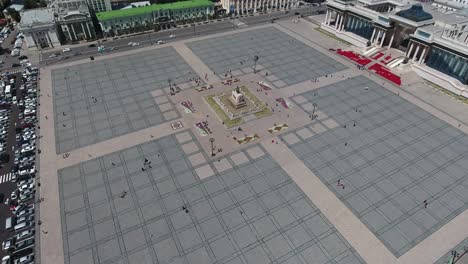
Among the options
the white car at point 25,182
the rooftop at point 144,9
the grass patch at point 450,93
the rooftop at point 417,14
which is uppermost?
the rooftop at point 417,14

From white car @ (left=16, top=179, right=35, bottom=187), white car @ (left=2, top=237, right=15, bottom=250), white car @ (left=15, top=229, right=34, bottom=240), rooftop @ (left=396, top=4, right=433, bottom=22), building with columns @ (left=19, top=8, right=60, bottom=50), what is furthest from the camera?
building with columns @ (left=19, top=8, right=60, bottom=50)

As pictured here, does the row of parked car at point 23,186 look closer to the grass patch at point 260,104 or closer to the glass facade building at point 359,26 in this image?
the grass patch at point 260,104

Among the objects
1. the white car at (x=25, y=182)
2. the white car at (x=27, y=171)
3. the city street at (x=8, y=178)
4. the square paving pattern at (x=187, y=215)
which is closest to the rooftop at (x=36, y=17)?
the city street at (x=8, y=178)

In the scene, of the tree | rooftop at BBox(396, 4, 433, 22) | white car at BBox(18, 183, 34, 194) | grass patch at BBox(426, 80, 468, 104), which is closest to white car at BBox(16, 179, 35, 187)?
white car at BBox(18, 183, 34, 194)

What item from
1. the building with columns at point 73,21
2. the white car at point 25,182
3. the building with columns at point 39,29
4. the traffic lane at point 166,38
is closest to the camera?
the white car at point 25,182

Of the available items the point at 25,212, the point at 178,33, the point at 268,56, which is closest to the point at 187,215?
the point at 25,212

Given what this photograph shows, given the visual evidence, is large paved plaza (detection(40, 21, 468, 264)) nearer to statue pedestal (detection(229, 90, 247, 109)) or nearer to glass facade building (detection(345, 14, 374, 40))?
statue pedestal (detection(229, 90, 247, 109))
